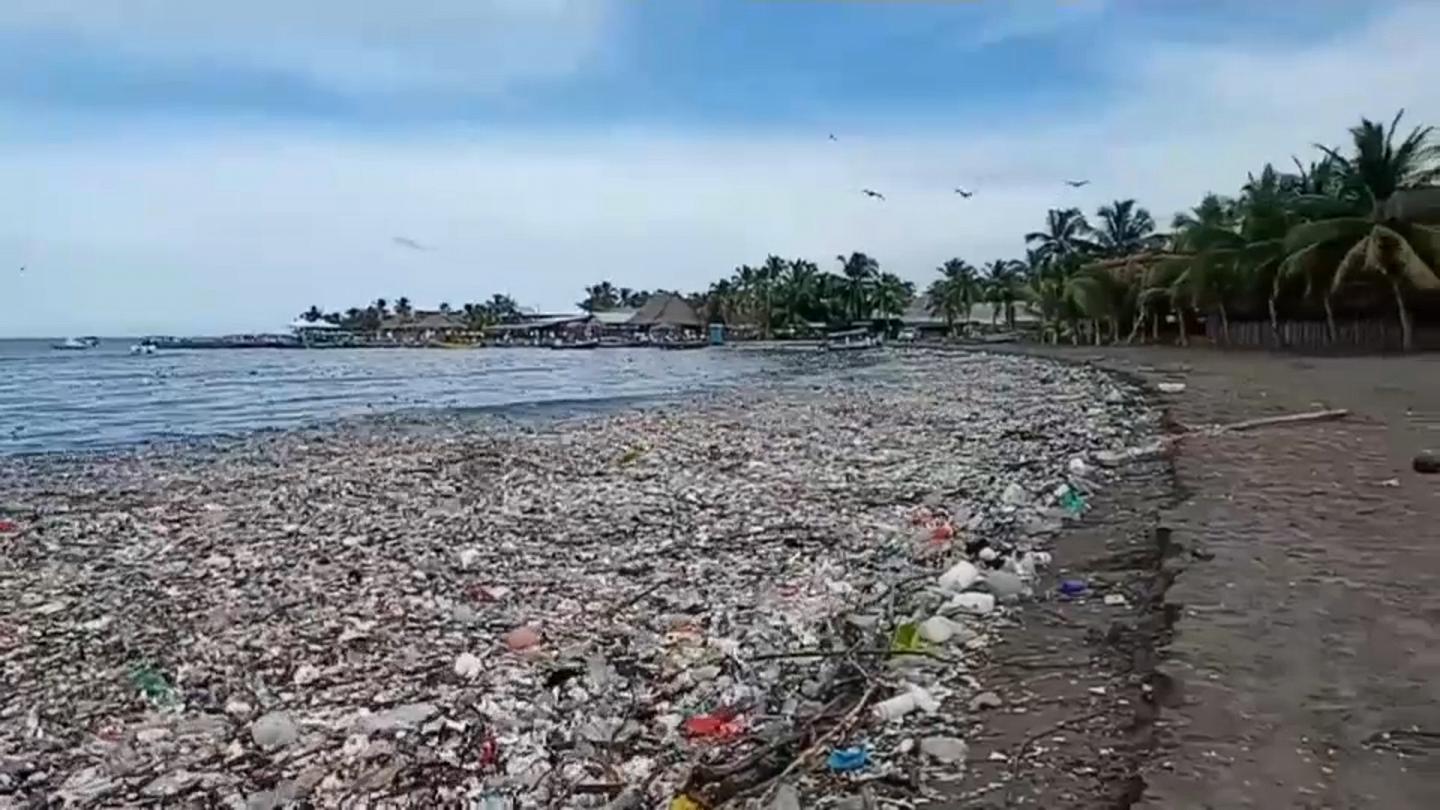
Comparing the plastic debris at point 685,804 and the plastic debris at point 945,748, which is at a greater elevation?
the plastic debris at point 945,748

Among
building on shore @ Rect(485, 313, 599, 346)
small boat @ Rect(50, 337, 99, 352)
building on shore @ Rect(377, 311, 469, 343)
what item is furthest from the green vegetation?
small boat @ Rect(50, 337, 99, 352)

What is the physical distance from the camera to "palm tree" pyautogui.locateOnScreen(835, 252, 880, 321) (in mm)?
96812

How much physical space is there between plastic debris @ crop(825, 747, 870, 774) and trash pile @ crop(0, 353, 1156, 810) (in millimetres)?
17

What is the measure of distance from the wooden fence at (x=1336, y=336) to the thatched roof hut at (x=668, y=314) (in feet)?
236

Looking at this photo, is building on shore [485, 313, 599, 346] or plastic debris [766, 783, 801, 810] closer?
plastic debris [766, 783, 801, 810]

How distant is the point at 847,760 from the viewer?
3.44 metres

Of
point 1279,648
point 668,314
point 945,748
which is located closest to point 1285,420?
point 1279,648

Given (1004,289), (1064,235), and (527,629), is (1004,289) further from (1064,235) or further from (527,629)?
(527,629)

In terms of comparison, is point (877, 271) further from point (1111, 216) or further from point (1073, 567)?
point (1073, 567)

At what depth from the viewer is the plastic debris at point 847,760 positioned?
339cm

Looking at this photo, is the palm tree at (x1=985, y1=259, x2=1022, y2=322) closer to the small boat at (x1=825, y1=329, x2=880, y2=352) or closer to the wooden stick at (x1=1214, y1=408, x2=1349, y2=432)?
the small boat at (x1=825, y1=329, x2=880, y2=352)

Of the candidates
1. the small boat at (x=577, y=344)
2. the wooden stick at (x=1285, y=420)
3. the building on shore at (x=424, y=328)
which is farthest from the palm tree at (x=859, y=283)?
the wooden stick at (x=1285, y=420)

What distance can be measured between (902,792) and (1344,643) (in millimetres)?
2017

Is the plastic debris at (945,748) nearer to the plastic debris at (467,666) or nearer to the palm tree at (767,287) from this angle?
the plastic debris at (467,666)
